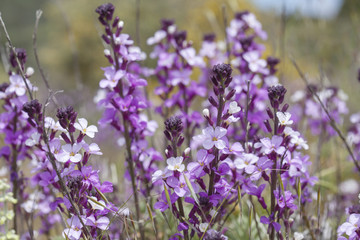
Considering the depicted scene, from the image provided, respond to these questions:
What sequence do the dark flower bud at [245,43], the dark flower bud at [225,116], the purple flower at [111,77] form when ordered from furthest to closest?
the dark flower bud at [245,43], the purple flower at [111,77], the dark flower bud at [225,116]

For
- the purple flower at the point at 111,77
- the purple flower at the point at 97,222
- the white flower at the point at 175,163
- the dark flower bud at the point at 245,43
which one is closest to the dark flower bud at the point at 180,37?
the dark flower bud at the point at 245,43

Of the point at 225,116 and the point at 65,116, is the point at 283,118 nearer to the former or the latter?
the point at 225,116

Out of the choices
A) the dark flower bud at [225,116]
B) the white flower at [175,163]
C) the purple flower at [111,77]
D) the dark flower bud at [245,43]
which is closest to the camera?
the white flower at [175,163]

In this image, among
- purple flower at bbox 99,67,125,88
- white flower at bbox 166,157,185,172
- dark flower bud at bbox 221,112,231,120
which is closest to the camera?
white flower at bbox 166,157,185,172

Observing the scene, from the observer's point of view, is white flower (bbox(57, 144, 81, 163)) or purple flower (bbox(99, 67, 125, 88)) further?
purple flower (bbox(99, 67, 125, 88))

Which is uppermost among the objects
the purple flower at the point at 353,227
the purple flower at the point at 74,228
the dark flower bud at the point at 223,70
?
the dark flower bud at the point at 223,70

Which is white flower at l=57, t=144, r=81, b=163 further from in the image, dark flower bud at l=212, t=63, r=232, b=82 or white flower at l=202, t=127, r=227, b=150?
dark flower bud at l=212, t=63, r=232, b=82

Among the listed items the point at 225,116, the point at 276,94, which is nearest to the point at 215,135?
the point at 225,116

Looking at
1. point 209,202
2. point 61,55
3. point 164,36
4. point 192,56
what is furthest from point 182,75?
point 61,55

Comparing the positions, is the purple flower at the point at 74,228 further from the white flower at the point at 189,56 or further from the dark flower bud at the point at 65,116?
the white flower at the point at 189,56

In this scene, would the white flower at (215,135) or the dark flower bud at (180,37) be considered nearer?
the white flower at (215,135)

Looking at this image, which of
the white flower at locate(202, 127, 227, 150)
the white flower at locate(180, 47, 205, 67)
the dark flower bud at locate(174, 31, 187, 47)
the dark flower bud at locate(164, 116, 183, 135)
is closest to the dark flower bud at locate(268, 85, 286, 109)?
the white flower at locate(202, 127, 227, 150)

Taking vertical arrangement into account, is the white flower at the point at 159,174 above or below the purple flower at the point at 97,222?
above
